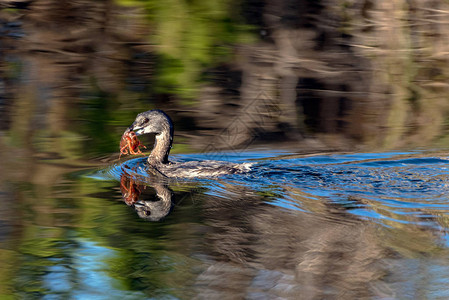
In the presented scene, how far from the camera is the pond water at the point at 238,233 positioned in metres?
5.19

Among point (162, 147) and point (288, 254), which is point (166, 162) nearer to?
point (162, 147)

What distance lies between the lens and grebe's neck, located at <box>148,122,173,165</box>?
28.5ft

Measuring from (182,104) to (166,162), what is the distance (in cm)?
283

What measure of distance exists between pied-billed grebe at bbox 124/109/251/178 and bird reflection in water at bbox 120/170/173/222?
317mm

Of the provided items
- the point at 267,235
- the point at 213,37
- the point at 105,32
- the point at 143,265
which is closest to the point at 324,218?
the point at 267,235

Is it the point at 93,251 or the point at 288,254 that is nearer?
the point at 288,254

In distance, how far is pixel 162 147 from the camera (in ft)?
28.6

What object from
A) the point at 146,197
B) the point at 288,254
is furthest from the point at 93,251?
the point at 146,197

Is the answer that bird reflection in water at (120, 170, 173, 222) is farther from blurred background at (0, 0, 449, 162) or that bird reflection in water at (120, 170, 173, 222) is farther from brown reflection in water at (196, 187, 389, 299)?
blurred background at (0, 0, 449, 162)

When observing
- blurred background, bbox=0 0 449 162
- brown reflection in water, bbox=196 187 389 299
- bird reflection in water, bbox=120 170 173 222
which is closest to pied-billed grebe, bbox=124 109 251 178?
bird reflection in water, bbox=120 170 173 222

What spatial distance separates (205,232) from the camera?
6.28 m

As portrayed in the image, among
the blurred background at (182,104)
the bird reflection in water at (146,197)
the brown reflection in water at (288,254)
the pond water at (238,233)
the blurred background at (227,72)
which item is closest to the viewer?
the brown reflection in water at (288,254)

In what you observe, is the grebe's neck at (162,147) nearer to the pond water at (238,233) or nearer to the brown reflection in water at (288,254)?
the pond water at (238,233)

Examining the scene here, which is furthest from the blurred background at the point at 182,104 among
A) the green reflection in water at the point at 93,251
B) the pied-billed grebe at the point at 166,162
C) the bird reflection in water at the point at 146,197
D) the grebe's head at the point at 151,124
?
the grebe's head at the point at 151,124
